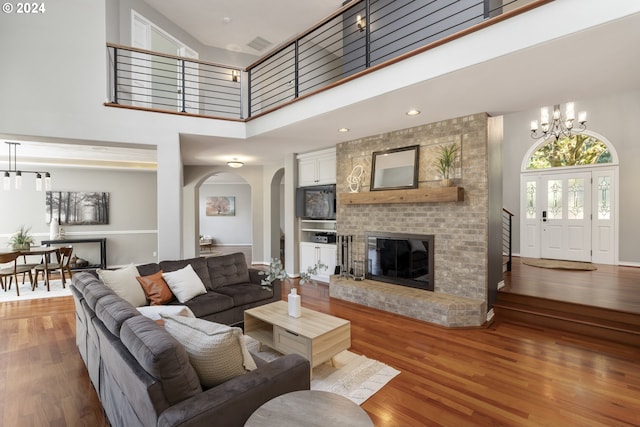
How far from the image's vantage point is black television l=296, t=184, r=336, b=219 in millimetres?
5898

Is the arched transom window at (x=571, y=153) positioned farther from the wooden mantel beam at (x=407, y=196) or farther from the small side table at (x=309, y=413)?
the small side table at (x=309, y=413)

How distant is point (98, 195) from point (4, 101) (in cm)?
435

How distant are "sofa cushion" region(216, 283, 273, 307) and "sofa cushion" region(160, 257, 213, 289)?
207 millimetres

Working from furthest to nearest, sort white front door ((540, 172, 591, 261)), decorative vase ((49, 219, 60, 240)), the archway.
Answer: decorative vase ((49, 219, 60, 240)), white front door ((540, 172, 591, 261)), the archway

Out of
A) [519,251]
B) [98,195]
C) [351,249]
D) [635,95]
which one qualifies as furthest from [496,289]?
[98,195]

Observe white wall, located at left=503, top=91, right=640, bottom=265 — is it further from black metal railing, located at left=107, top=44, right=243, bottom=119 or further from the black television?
black metal railing, located at left=107, top=44, right=243, bottom=119

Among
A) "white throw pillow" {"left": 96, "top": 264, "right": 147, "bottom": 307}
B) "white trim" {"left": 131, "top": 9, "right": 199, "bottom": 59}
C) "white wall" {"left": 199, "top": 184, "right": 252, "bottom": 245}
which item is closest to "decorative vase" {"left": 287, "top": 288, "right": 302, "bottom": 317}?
"white throw pillow" {"left": 96, "top": 264, "right": 147, "bottom": 307}

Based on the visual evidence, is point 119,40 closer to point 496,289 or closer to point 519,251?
point 496,289

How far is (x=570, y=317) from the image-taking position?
3.69 m

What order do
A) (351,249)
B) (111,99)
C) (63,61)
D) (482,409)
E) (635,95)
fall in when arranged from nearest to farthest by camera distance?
(482,409), (63,61), (111,99), (351,249), (635,95)

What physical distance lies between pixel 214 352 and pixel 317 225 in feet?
16.6

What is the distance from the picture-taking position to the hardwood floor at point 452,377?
2.16m

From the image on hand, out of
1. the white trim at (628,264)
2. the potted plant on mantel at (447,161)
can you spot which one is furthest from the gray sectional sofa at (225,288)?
the white trim at (628,264)

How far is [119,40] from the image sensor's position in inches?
186
